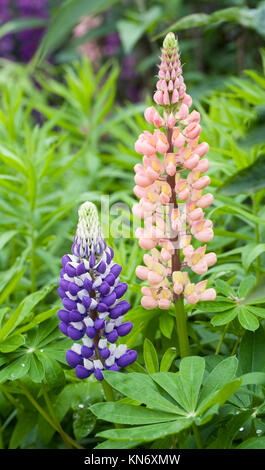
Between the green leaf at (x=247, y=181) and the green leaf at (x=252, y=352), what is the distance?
349 mm

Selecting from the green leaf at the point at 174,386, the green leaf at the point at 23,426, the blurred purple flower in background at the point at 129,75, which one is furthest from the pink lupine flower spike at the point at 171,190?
the blurred purple flower in background at the point at 129,75

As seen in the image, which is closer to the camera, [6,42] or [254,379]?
[254,379]

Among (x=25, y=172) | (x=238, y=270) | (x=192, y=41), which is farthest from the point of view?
(x=192, y=41)

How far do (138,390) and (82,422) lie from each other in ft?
0.88

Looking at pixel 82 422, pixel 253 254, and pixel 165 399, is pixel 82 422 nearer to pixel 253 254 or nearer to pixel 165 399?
pixel 165 399

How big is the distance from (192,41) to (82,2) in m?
1.32

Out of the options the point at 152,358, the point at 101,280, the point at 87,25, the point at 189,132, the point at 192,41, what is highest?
the point at 87,25

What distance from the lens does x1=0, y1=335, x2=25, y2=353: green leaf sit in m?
1.01

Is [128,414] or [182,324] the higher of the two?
[182,324]

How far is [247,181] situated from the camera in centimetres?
77

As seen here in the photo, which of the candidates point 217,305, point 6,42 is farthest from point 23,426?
point 6,42

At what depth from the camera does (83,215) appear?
0.91 m
